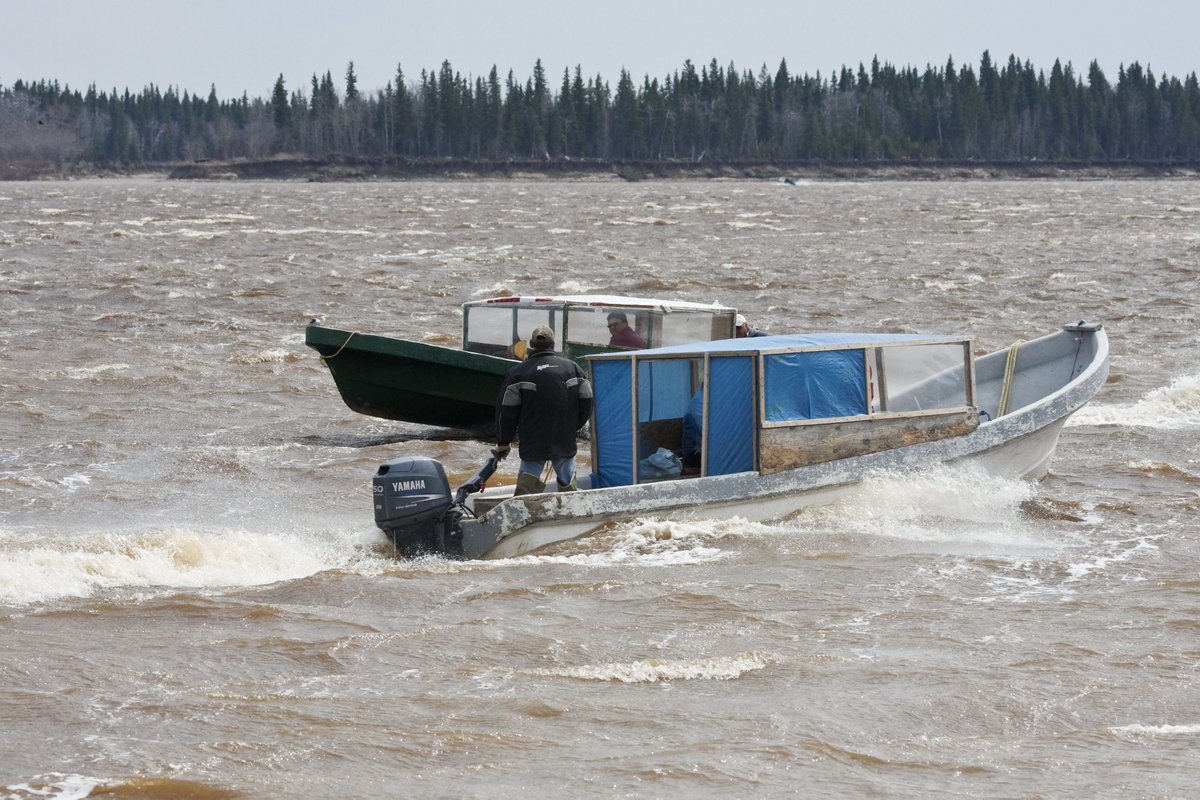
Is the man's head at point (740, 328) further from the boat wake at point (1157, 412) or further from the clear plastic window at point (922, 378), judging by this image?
the clear plastic window at point (922, 378)

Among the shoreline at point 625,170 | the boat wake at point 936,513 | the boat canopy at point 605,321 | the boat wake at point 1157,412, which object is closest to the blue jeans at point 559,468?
the boat wake at point 936,513

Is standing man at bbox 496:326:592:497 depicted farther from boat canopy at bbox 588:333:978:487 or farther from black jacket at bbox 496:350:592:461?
boat canopy at bbox 588:333:978:487

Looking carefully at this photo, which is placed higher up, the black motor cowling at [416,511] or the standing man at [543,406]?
the standing man at [543,406]

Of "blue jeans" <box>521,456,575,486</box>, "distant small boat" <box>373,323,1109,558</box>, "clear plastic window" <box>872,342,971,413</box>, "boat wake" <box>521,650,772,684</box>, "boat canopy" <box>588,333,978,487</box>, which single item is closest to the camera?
"boat wake" <box>521,650,772,684</box>

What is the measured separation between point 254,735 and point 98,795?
97 centimetres

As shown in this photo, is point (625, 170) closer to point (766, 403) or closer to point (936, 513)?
point (936, 513)

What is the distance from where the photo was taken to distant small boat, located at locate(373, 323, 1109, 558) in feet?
40.5

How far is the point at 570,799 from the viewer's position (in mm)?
7207

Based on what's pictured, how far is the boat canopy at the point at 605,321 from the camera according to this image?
1947 centimetres

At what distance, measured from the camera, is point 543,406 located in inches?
489

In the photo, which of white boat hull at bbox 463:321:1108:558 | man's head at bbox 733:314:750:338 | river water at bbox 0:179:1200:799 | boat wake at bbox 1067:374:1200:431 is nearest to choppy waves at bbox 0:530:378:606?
river water at bbox 0:179:1200:799

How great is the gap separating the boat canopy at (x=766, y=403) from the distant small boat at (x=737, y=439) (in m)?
0.01

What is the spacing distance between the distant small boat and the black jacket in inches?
17.7

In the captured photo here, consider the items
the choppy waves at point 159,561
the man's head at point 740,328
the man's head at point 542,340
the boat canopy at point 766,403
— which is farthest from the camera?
the man's head at point 740,328
